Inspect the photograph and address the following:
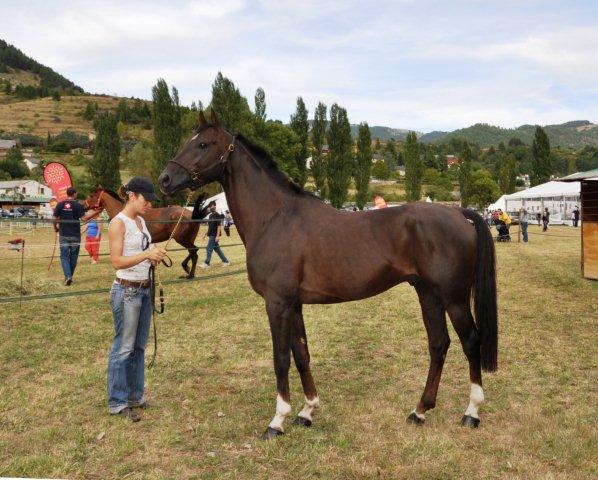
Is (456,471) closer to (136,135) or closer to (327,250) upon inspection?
(327,250)

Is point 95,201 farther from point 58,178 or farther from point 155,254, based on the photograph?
point 155,254

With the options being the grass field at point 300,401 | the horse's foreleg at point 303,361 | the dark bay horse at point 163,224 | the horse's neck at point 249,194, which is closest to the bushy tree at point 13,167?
the dark bay horse at point 163,224

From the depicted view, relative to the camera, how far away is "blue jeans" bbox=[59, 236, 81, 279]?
35.8 feet

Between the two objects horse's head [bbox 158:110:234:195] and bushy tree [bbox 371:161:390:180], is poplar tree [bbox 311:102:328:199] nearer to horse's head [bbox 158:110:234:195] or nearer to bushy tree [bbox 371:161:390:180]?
horse's head [bbox 158:110:234:195]

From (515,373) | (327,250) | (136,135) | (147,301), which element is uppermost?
(136,135)

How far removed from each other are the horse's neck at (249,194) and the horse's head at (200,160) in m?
0.11

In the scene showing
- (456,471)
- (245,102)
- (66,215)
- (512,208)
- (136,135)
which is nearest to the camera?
(456,471)

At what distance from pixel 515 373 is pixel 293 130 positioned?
48963 mm

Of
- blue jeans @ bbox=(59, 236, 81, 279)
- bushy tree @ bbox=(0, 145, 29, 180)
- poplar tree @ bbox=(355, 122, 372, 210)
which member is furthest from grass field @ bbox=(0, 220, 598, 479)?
bushy tree @ bbox=(0, 145, 29, 180)

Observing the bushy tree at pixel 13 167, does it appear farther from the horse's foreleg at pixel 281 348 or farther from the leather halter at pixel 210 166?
the horse's foreleg at pixel 281 348

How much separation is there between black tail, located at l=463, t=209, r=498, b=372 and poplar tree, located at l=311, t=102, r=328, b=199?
44.3 m

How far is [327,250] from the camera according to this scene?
3949mm

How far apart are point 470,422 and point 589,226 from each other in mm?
10116

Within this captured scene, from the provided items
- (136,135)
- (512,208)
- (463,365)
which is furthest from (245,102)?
(136,135)
